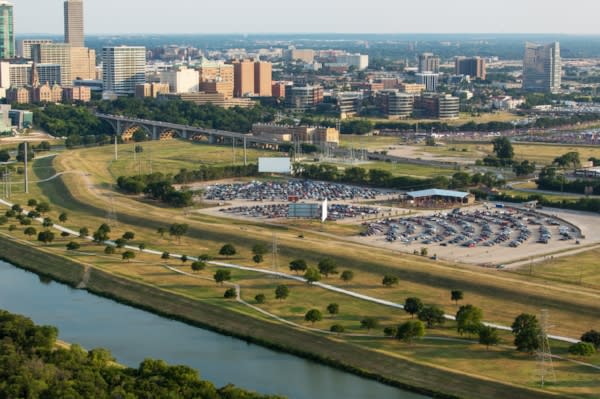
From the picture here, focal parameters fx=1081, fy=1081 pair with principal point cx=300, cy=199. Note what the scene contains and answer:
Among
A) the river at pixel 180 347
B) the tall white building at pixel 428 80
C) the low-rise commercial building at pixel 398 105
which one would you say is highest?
the tall white building at pixel 428 80

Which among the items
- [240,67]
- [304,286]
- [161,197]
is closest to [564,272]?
[304,286]

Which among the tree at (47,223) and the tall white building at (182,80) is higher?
the tall white building at (182,80)

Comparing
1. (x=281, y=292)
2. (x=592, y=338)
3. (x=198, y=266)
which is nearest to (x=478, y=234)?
(x=198, y=266)

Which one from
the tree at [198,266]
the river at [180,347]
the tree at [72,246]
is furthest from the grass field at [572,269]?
the tree at [72,246]

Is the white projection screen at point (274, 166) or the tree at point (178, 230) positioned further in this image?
the white projection screen at point (274, 166)

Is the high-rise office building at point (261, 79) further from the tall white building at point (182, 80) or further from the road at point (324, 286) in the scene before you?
the road at point (324, 286)

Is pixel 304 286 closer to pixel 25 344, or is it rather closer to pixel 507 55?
pixel 25 344

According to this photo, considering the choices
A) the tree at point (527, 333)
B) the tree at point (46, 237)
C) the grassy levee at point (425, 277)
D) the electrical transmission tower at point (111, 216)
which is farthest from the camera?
the electrical transmission tower at point (111, 216)
